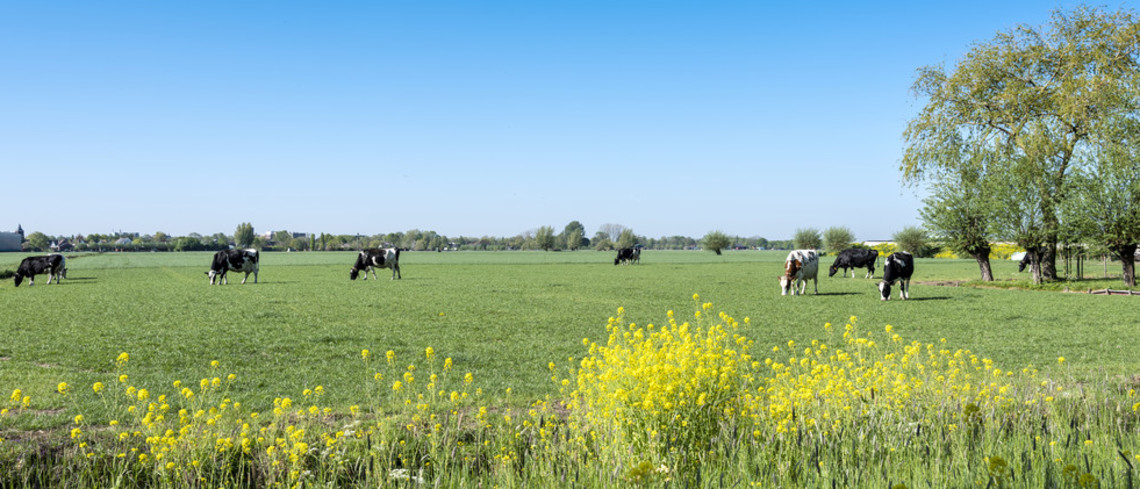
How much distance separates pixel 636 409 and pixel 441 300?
22.4 m

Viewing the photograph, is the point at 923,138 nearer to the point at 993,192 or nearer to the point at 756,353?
the point at 993,192

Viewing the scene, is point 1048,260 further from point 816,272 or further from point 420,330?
point 420,330

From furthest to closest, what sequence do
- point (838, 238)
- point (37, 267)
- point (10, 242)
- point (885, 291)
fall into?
point (10, 242)
point (838, 238)
point (37, 267)
point (885, 291)

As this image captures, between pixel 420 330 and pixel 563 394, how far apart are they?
29.4 feet

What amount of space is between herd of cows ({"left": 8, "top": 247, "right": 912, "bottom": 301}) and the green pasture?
105 cm

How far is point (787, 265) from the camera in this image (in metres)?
29.4

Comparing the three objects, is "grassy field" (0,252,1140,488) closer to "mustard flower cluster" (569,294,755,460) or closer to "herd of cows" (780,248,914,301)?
"mustard flower cluster" (569,294,755,460)

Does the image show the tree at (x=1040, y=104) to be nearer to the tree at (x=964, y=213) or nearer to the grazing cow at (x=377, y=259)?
the tree at (x=964, y=213)

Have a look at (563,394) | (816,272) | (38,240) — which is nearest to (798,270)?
(816,272)

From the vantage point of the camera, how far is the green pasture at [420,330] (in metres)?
11.5

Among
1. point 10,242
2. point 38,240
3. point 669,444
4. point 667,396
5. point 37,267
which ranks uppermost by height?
point 38,240

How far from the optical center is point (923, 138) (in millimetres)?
39188

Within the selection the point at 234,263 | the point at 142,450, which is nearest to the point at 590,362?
the point at 142,450

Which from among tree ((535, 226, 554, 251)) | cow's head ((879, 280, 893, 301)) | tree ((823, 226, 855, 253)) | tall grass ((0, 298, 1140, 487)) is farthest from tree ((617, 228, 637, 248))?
tall grass ((0, 298, 1140, 487))
